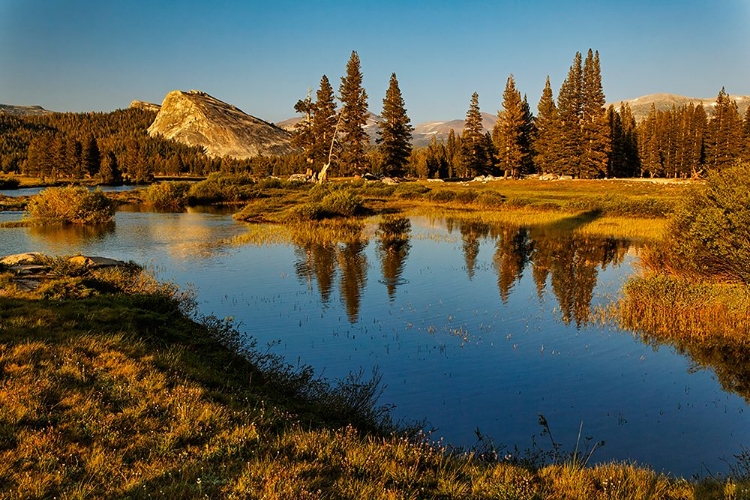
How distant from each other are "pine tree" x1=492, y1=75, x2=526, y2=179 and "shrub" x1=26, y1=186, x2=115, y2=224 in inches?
2517

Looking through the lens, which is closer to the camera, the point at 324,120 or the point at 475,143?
the point at 324,120

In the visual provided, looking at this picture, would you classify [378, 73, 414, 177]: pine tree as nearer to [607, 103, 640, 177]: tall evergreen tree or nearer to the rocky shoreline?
[607, 103, 640, 177]: tall evergreen tree

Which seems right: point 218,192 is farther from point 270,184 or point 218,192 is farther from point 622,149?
point 622,149

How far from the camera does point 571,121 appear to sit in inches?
3068

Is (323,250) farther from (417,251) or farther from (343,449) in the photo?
(343,449)

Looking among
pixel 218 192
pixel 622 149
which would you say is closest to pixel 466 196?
pixel 218 192

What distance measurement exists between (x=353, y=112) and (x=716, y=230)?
6716 centimetres

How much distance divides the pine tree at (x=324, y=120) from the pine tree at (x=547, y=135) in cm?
3681

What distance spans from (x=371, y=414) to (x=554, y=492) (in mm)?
4634

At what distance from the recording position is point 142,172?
109 metres

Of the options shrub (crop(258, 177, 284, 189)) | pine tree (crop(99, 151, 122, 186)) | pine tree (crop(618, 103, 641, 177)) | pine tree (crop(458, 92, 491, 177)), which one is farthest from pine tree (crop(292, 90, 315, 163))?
pine tree (crop(618, 103, 641, 177))

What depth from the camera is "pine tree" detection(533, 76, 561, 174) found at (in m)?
80.3

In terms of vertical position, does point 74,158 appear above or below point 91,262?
above

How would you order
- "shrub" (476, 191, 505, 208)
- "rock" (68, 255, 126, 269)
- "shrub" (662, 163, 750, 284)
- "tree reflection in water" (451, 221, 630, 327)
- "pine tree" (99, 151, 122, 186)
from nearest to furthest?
"shrub" (662, 163, 750, 284) < "rock" (68, 255, 126, 269) < "tree reflection in water" (451, 221, 630, 327) < "shrub" (476, 191, 505, 208) < "pine tree" (99, 151, 122, 186)
